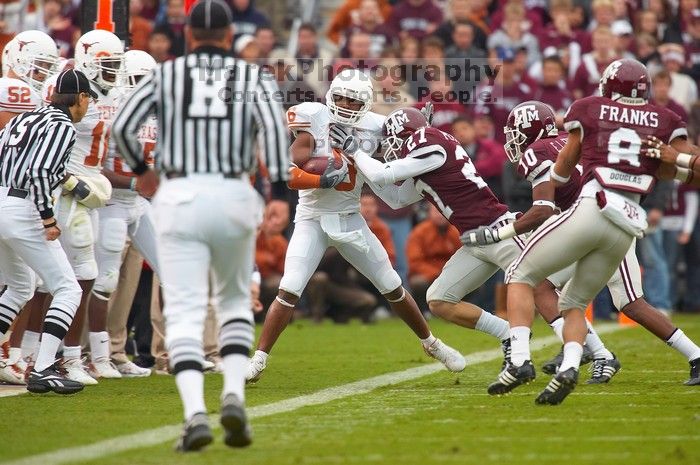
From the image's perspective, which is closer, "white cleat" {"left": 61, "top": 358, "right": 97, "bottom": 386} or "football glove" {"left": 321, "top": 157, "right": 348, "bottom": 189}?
"football glove" {"left": 321, "top": 157, "right": 348, "bottom": 189}

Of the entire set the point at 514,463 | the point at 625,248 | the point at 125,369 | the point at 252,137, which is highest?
the point at 252,137

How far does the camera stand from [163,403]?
275 inches

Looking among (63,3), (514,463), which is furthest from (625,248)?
(63,3)

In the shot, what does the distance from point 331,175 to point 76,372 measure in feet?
6.75

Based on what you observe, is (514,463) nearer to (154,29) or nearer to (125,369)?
(125,369)

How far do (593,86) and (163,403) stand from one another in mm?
8623

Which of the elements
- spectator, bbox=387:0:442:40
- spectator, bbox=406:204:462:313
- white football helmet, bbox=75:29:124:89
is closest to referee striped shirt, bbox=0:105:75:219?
white football helmet, bbox=75:29:124:89

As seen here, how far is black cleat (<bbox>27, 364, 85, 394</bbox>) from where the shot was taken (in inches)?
289

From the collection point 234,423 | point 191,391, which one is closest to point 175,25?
point 191,391

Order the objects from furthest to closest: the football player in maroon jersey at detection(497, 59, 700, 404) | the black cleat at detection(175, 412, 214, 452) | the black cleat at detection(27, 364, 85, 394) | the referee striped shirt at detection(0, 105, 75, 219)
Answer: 1. the black cleat at detection(27, 364, 85, 394)
2. the referee striped shirt at detection(0, 105, 75, 219)
3. the football player in maroon jersey at detection(497, 59, 700, 404)
4. the black cleat at detection(175, 412, 214, 452)

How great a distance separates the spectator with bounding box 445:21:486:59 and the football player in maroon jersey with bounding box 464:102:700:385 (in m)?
6.65

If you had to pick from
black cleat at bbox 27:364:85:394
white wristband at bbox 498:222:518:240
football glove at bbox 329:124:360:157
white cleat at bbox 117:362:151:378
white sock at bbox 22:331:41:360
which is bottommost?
white cleat at bbox 117:362:151:378

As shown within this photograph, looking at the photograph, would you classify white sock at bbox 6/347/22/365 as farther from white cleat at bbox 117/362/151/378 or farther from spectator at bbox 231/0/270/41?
spectator at bbox 231/0/270/41

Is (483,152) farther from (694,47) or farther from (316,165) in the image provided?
(316,165)
